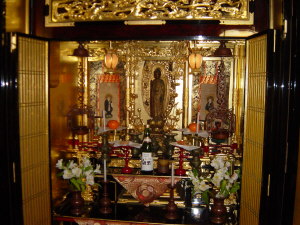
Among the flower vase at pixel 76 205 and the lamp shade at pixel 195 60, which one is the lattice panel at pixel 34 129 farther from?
the lamp shade at pixel 195 60

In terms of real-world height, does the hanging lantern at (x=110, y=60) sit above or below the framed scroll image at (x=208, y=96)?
above

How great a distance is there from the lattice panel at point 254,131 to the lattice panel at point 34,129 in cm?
204

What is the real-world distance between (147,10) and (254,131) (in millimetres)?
1649

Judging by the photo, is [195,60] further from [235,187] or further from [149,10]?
[235,187]

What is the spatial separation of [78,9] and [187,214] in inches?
101

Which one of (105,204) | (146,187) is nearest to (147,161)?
(146,187)

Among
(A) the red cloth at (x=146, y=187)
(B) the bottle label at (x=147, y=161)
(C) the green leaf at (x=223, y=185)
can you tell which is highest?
(B) the bottle label at (x=147, y=161)

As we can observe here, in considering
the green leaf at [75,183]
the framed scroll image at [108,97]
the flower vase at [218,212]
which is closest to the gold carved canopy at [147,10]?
the framed scroll image at [108,97]

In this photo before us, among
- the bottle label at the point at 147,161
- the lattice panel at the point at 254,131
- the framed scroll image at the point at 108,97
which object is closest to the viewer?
the lattice panel at the point at 254,131

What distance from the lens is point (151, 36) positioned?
3.46m

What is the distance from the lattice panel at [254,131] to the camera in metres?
2.99

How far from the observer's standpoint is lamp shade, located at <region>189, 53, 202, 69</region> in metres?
4.11

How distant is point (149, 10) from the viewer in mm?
3451

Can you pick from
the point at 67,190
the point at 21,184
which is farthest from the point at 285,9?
the point at 67,190
